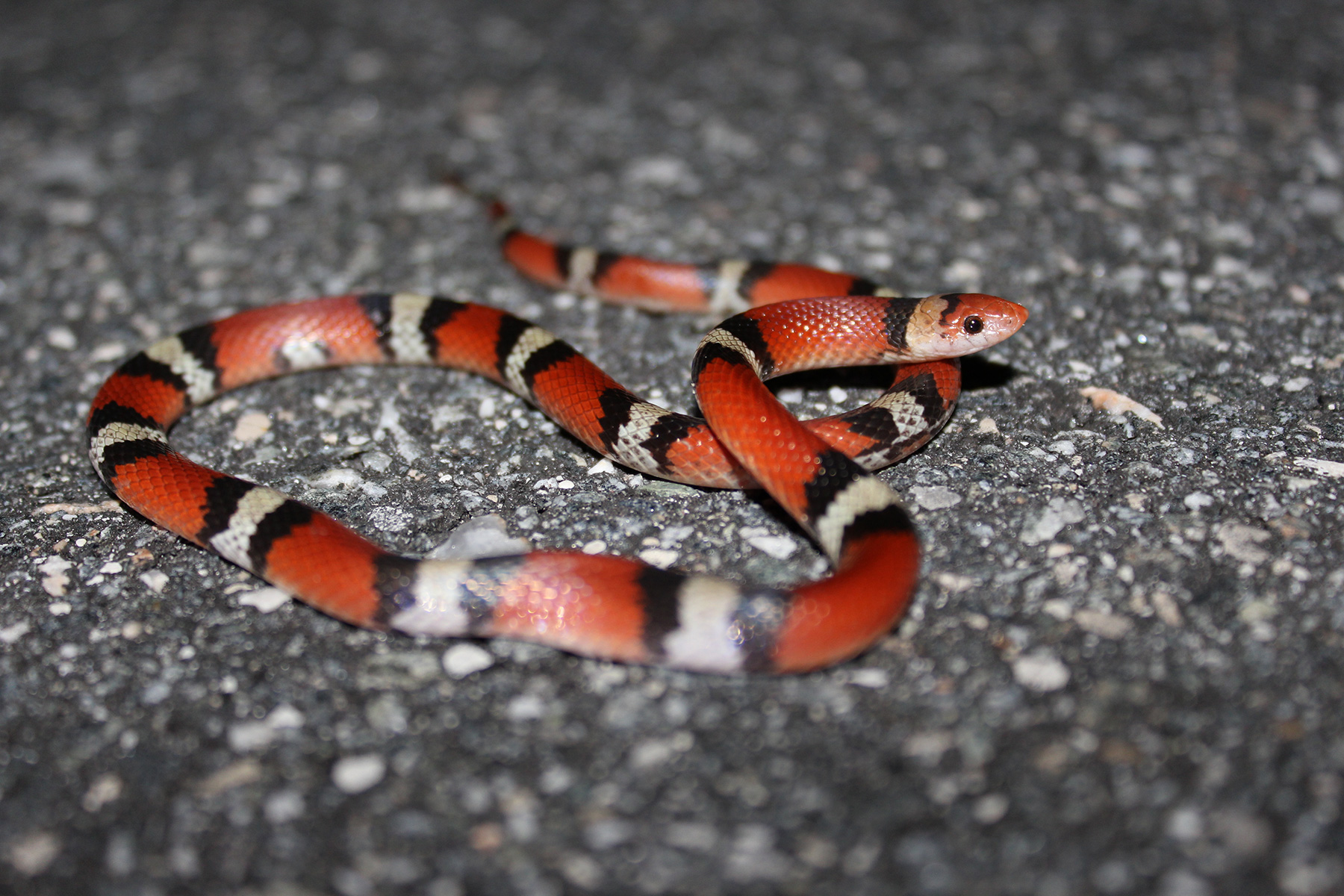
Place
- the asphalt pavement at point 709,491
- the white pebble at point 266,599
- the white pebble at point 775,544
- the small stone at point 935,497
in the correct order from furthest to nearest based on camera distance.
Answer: the small stone at point 935,497, the white pebble at point 775,544, the white pebble at point 266,599, the asphalt pavement at point 709,491

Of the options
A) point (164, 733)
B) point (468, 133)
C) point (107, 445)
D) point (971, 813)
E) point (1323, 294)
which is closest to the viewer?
point (971, 813)

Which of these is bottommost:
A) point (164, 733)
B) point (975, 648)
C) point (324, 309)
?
point (164, 733)

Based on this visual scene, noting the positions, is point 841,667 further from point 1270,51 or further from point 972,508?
point 1270,51

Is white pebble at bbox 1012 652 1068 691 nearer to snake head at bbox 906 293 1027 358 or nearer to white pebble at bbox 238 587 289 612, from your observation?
snake head at bbox 906 293 1027 358

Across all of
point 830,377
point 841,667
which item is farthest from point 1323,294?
point 841,667

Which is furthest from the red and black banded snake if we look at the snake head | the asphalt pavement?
the asphalt pavement

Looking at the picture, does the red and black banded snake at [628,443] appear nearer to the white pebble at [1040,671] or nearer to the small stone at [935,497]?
the small stone at [935,497]

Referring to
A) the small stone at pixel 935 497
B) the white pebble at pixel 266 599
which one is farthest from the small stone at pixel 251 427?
the small stone at pixel 935 497

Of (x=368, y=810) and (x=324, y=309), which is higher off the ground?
(x=324, y=309)
